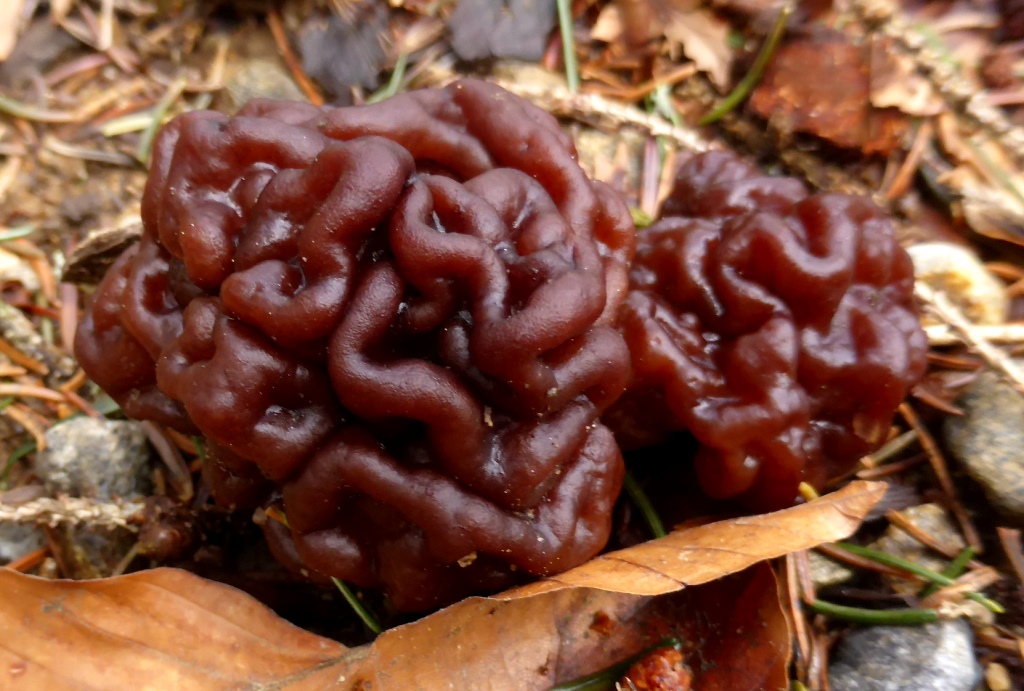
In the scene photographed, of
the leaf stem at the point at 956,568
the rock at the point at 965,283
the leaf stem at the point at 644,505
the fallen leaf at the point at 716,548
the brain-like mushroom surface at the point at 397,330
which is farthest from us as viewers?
the rock at the point at 965,283

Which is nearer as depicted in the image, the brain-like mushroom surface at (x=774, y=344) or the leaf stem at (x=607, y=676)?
the leaf stem at (x=607, y=676)

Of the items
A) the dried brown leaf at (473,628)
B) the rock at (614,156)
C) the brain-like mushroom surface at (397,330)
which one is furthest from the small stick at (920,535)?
the rock at (614,156)

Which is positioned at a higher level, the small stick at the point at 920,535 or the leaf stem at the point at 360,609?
the small stick at the point at 920,535

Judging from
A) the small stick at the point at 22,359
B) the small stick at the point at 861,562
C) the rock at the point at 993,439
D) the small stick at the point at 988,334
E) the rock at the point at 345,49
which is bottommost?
the small stick at the point at 22,359

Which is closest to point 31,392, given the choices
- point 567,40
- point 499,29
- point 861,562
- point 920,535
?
point 499,29

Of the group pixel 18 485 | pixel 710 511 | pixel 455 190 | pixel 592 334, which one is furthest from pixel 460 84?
pixel 18 485

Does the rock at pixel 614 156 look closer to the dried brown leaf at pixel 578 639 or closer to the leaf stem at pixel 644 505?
the leaf stem at pixel 644 505
